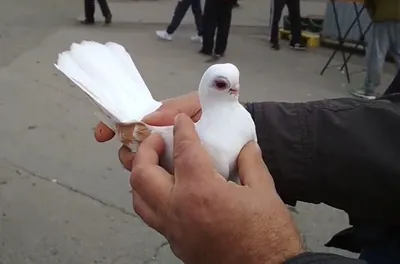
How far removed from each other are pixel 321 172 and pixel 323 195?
0.20 feet

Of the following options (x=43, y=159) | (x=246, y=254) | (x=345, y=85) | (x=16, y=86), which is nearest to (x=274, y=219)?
(x=246, y=254)

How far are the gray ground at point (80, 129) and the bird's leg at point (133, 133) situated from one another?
149 centimetres

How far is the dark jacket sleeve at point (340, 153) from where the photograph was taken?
1.28 metres

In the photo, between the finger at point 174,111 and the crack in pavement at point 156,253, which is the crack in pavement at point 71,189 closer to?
the crack in pavement at point 156,253

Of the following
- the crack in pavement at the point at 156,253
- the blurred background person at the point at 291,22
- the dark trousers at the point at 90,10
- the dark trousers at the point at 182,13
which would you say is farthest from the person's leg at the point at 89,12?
the crack in pavement at the point at 156,253

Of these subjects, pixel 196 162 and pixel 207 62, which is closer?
pixel 196 162

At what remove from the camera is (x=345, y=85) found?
17.4 ft

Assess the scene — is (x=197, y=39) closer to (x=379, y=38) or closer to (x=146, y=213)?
(x=379, y=38)

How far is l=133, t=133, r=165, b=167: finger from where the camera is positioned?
3.46 ft

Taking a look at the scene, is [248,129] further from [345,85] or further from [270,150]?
[345,85]

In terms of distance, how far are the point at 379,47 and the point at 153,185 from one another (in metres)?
4.27

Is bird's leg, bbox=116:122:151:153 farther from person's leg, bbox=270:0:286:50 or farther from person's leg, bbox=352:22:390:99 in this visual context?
person's leg, bbox=270:0:286:50

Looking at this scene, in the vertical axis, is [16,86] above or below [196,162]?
below

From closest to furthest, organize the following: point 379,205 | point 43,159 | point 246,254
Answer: point 246,254
point 379,205
point 43,159
